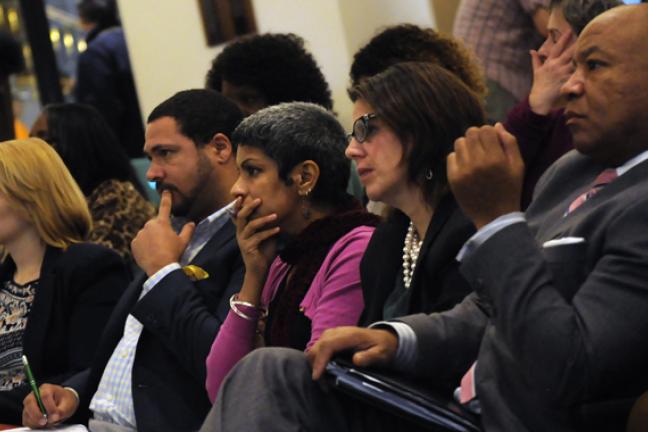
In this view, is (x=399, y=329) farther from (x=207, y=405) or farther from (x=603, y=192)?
(x=207, y=405)

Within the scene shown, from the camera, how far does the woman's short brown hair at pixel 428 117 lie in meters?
2.87

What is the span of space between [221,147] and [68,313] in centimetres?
65

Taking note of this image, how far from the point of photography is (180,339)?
3.33m

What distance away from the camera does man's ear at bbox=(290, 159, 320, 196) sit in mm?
3277

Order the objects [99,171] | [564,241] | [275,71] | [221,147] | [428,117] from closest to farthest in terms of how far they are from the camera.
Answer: [564,241] → [428,117] → [221,147] → [275,71] → [99,171]

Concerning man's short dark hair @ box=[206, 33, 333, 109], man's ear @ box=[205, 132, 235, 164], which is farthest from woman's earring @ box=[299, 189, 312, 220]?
man's short dark hair @ box=[206, 33, 333, 109]

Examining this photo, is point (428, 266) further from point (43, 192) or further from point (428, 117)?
point (43, 192)

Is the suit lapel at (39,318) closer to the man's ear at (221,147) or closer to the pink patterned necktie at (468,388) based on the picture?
the man's ear at (221,147)

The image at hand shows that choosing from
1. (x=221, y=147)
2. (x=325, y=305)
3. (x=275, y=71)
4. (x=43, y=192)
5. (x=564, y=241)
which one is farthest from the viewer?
(x=275, y=71)

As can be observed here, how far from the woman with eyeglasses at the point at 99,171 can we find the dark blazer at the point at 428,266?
187 cm

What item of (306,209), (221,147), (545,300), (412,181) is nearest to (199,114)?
(221,147)

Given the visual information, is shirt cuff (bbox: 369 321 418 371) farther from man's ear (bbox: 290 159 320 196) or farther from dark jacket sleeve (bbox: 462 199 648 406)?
man's ear (bbox: 290 159 320 196)

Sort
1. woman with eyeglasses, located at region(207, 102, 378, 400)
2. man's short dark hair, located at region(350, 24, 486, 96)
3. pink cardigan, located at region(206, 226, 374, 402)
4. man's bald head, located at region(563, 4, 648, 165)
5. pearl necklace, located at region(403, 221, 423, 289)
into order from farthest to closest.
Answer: man's short dark hair, located at region(350, 24, 486, 96) → woman with eyeglasses, located at region(207, 102, 378, 400) → pink cardigan, located at region(206, 226, 374, 402) → pearl necklace, located at region(403, 221, 423, 289) → man's bald head, located at region(563, 4, 648, 165)

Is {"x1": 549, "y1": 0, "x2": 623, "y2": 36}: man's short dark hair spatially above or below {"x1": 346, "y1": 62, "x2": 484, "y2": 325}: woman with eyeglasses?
above
